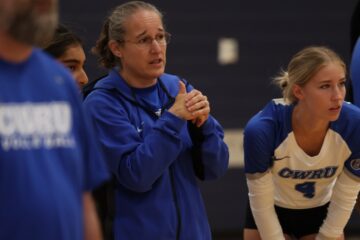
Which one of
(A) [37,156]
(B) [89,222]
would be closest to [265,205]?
(B) [89,222]

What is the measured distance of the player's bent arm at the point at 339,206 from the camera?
176 inches

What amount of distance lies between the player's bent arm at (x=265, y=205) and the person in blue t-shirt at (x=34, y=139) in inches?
85.1

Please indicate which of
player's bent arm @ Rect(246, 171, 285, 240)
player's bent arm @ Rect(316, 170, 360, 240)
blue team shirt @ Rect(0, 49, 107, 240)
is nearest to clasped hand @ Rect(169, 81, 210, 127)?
player's bent arm @ Rect(246, 171, 285, 240)

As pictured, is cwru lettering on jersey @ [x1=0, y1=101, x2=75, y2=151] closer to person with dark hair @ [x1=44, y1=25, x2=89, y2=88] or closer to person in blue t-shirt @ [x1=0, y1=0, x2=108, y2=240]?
person in blue t-shirt @ [x1=0, y1=0, x2=108, y2=240]

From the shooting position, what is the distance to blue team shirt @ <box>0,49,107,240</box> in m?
2.18

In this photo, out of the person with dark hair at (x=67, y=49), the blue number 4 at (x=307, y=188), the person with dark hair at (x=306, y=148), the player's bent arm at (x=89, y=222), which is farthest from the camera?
the blue number 4 at (x=307, y=188)

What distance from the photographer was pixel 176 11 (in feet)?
24.0

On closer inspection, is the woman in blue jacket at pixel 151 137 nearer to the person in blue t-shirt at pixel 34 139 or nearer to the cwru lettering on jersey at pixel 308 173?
the cwru lettering on jersey at pixel 308 173

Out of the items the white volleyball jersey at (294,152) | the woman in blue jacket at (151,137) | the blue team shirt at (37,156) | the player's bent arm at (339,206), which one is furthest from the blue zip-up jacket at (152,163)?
the blue team shirt at (37,156)

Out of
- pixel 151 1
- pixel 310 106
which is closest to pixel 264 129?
pixel 310 106

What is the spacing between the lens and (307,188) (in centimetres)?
447

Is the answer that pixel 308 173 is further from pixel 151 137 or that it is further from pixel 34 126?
pixel 34 126

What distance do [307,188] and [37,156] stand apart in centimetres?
253

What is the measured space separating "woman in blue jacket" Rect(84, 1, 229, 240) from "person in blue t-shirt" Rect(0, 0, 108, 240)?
51.3 inches
